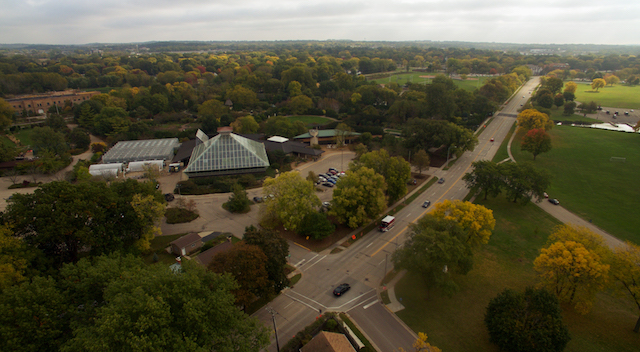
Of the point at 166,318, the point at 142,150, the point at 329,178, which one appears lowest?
the point at 329,178

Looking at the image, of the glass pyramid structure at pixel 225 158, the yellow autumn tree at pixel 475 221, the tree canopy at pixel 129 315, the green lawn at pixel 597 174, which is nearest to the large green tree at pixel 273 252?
the tree canopy at pixel 129 315

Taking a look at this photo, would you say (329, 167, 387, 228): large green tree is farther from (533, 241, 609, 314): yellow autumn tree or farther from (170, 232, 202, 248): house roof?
(533, 241, 609, 314): yellow autumn tree

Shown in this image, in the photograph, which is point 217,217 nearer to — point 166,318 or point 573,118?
point 166,318

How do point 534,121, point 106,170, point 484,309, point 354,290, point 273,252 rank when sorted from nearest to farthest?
point 484,309
point 273,252
point 354,290
point 106,170
point 534,121

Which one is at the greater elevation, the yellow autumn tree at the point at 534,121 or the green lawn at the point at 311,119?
the yellow autumn tree at the point at 534,121

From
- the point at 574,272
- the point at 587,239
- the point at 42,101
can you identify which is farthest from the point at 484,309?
the point at 42,101

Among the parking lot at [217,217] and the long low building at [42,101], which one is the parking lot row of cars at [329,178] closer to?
the parking lot at [217,217]

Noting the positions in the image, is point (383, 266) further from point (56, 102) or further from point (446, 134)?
point (56, 102)

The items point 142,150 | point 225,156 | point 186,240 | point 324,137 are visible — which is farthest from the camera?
point 324,137
